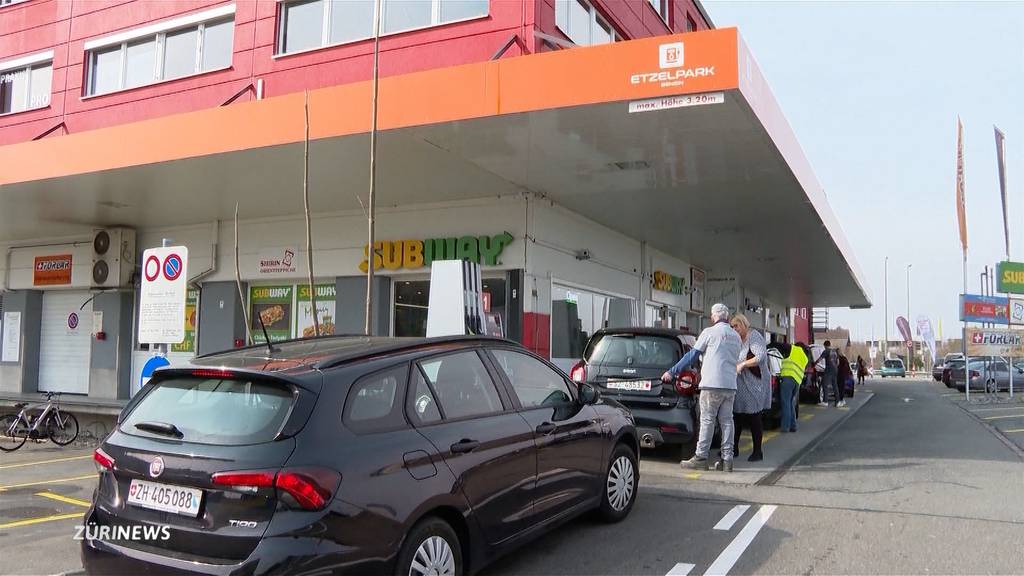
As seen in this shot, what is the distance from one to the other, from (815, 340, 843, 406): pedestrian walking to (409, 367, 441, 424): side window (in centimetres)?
1571

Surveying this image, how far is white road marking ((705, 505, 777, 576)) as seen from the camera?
4680 millimetres

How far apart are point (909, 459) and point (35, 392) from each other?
62.0 feet

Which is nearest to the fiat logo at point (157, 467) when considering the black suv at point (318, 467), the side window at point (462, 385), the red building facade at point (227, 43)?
the black suv at point (318, 467)

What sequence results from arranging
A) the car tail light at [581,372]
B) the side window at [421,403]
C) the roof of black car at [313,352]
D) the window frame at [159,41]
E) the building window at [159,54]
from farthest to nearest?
1. the building window at [159,54]
2. the window frame at [159,41]
3. the car tail light at [581,372]
4. the side window at [421,403]
5. the roof of black car at [313,352]

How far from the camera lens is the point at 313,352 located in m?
3.98

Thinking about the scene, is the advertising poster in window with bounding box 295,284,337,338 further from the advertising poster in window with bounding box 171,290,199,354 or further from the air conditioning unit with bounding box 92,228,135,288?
the air conditioning unit with bounding box 92,228,135,288

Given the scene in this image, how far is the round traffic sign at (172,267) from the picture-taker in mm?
8141

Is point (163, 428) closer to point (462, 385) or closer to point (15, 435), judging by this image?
point (462, 385)

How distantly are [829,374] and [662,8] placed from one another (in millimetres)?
10126

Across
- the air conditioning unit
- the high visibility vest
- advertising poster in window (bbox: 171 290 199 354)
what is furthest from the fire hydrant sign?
the high visibility vest

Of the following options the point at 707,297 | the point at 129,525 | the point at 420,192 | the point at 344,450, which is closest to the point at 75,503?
the point at 129,525

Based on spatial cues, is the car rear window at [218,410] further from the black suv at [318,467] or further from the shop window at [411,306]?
the shop window at [411,306]

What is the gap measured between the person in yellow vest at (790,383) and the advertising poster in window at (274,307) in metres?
9.53

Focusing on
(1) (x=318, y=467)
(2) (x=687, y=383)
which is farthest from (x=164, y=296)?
(2) (x=687, y=383)
